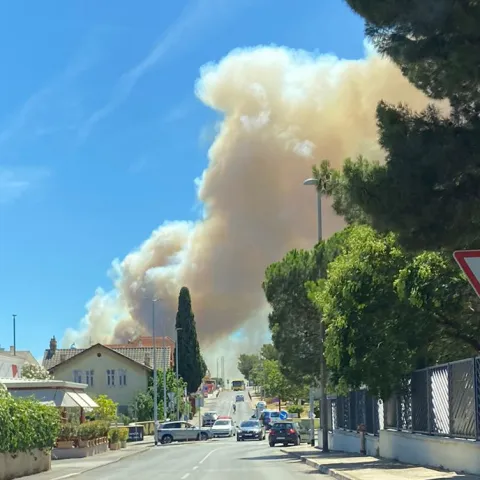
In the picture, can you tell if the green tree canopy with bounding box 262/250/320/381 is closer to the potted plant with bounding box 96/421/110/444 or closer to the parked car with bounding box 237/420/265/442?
the potted plant with bounding box 96/421/110/444

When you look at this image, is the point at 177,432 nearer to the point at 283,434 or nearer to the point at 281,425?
the point at 281,425

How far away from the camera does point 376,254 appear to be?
24547mm

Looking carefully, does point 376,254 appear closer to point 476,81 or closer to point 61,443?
point 476,81

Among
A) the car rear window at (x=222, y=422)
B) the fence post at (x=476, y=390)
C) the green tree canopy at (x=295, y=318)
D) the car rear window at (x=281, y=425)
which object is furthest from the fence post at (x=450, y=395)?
the car rear window at (x=222, y=422)

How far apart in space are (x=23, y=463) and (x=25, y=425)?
249 cm

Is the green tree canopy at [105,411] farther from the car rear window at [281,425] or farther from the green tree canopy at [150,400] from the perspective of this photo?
the green tree canopy at [150,400]

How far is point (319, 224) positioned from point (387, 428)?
13.0 meters

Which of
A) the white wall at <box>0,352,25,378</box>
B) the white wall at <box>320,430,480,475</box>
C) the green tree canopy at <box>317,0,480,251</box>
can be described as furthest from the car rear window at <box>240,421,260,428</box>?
the green tree canopy at <box>317,0,480,251</box>

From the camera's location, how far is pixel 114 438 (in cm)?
5062

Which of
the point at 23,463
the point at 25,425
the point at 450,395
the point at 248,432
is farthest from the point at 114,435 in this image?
the point at 450,395

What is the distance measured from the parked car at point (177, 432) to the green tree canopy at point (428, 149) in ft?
167

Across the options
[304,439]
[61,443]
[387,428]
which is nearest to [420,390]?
[387,428]

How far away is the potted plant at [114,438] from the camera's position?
164ft

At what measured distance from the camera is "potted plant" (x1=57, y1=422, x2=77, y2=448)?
41.7 m
